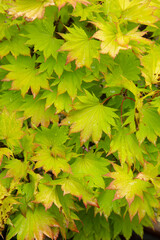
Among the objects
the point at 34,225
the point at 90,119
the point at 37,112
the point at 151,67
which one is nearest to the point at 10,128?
the point at 37,112

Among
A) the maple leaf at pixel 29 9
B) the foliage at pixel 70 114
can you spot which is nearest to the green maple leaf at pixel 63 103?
the foliage at pixel 70 114

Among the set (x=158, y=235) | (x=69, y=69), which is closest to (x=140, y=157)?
(x=69, y=69)

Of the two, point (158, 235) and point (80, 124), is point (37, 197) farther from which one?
point (158, 235)

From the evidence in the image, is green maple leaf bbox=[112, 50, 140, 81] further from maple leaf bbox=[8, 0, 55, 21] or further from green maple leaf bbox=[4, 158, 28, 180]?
green maple leaf bbox=[4, 158, 28, 180]

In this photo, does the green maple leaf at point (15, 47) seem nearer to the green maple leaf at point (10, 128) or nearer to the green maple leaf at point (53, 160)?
the green maple leaf at point (10, 128)

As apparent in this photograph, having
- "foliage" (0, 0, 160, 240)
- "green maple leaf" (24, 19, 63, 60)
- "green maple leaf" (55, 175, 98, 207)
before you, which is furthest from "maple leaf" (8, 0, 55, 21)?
"green maple leaf" (55, 175, 98, 207)

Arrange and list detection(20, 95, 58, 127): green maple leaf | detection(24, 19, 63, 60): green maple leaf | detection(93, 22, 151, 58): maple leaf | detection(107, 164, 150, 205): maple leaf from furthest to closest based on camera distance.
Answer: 1. detection(20, 95, 58, 127): green maple leaf
2. detection(24, 19, 63, 60): green maple leaf
3. detection(107, 164, 150, 205): maple leaf
4. detection(93, 22, 151, 58): maple leaf
